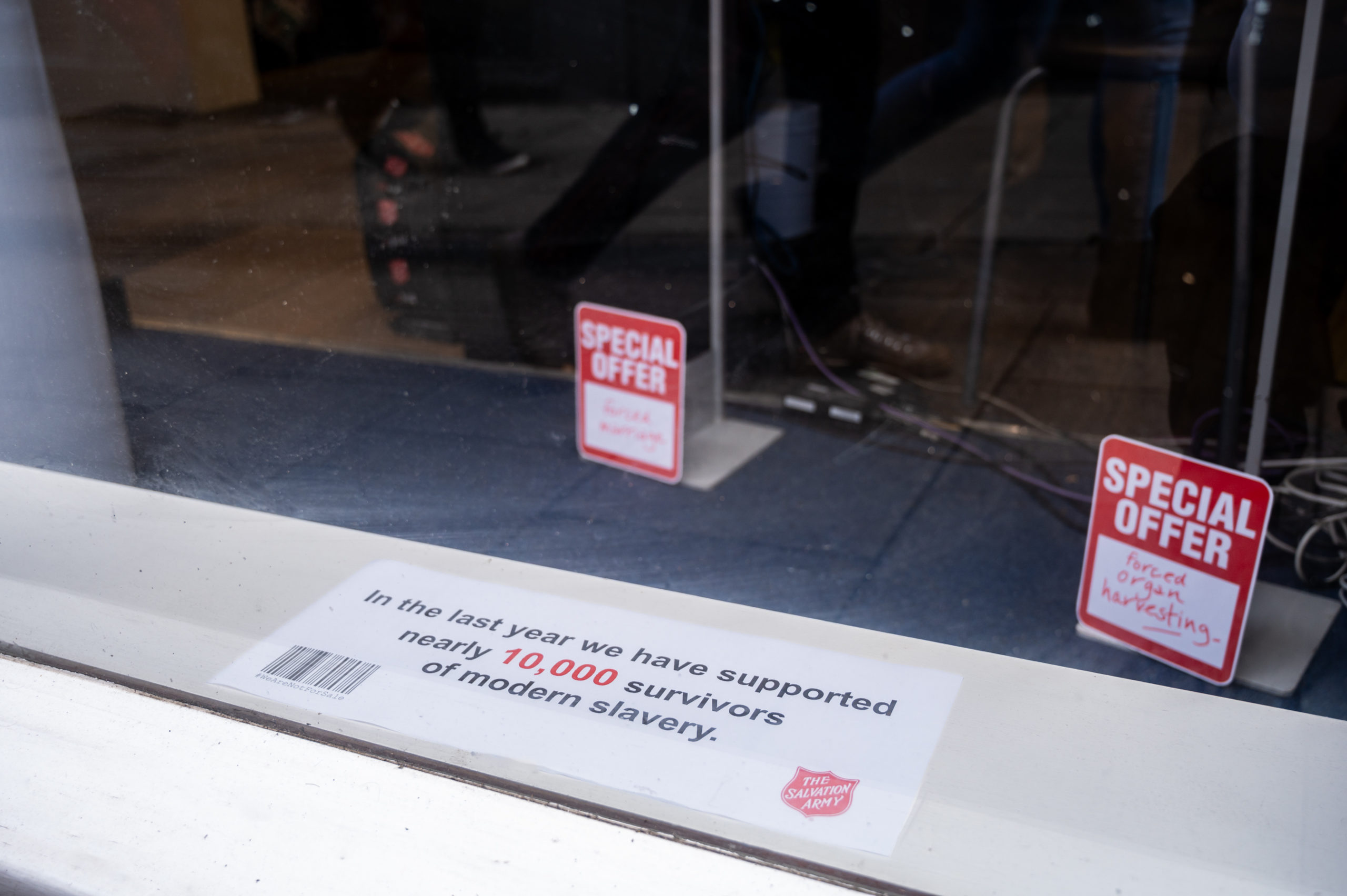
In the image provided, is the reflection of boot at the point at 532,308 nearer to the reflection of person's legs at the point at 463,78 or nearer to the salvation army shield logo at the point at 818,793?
the reflection of person's legs at the point at 463,78

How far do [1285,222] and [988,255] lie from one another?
0.99 m

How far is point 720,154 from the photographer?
1851 millimetres

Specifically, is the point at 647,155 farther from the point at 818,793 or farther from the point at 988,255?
the point at 818,793

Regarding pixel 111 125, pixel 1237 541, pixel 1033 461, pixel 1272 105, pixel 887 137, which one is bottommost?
pixel 1033 461

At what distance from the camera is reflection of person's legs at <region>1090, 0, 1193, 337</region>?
1.68 meters

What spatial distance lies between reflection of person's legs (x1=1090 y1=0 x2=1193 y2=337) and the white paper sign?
4.89 feet

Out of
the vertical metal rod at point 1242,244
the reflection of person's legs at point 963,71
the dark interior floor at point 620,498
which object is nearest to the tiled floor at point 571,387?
the dark interior floor at point 620,498

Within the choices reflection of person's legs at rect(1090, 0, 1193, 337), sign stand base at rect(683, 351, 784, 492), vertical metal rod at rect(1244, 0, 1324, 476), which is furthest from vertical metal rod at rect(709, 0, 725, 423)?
vertical metal rod at rect(1244, 0, 1324, 476)

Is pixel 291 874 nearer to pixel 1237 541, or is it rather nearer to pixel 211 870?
pixel 211 870

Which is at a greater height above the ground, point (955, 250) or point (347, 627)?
point (347, 627)

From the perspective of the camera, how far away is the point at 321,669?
0.46 meters

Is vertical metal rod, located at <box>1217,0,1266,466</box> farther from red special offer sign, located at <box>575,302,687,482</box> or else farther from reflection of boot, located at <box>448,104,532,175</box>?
reflection of boot, located at <box>448,104,532,175</box>

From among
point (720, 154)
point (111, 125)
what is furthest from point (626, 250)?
point (111, 125)

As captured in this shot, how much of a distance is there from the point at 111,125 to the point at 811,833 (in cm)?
46
